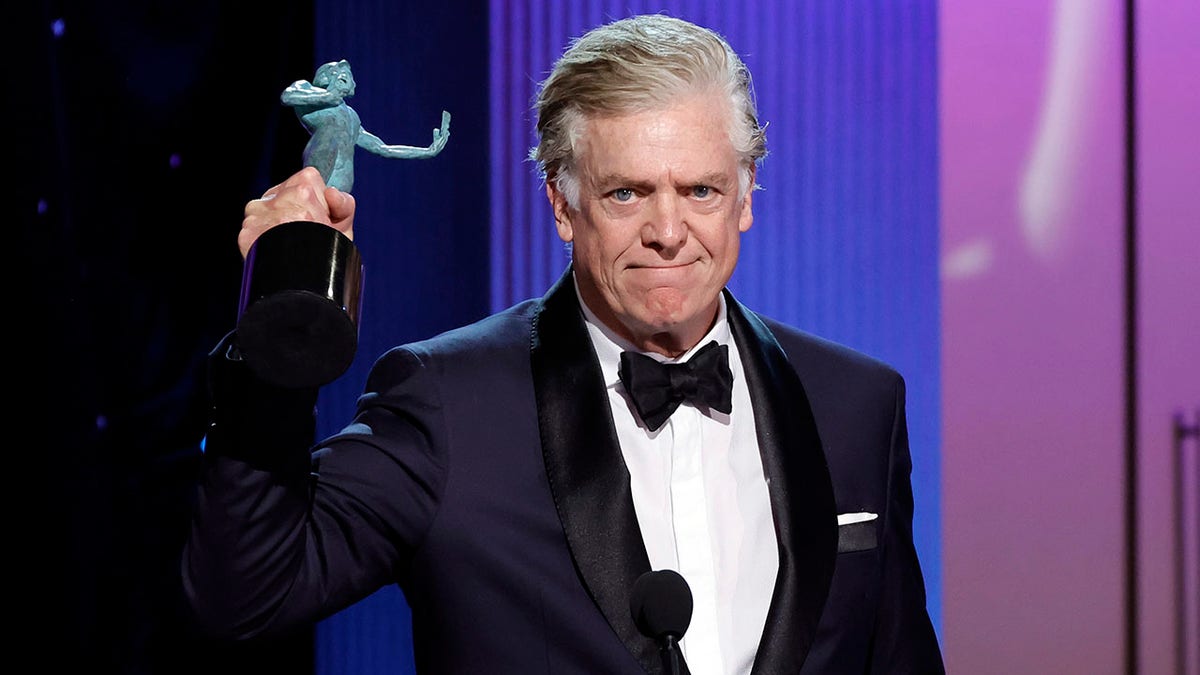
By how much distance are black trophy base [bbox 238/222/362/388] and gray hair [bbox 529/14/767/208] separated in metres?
0.58

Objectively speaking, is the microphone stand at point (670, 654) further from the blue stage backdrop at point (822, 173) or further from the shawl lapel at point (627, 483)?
the blue stage backdrop at point (822, 173)

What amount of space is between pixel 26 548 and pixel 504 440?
1.34 metres

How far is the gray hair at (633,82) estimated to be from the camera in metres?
1.70

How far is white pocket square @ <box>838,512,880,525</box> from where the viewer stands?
1.82m

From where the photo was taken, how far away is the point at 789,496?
179 centimetres

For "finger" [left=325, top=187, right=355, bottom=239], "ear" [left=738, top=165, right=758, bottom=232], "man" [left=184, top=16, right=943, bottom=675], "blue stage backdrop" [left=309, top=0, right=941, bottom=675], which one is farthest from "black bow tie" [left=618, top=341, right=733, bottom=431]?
"blue stage backdrop" [left=309, top=0, right=941, bottom=675]

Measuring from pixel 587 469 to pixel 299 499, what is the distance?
415mm

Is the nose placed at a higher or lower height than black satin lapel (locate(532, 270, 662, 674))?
higher

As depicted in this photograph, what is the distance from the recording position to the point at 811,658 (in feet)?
5.63

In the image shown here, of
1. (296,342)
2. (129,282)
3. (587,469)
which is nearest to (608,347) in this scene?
(587,469)

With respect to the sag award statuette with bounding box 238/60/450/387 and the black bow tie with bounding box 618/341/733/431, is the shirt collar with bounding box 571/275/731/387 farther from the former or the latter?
the sag award statuette with bounding box 238/60/450/387

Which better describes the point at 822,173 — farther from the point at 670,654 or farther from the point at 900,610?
the point at 670,654

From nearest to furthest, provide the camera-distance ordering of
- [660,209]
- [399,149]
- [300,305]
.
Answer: [300,305], [399,149], [660,209]

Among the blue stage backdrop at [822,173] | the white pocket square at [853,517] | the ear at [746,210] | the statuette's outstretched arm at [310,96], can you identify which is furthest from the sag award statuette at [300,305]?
the blue stage backdrop at [822,173]
